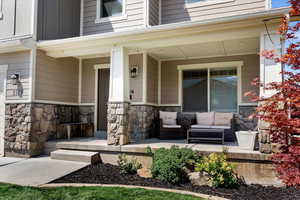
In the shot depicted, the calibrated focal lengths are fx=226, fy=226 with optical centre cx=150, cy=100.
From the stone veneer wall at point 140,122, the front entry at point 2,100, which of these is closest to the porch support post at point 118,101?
the stone veneer wall at point 140,122

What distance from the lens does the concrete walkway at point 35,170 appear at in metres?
3.84

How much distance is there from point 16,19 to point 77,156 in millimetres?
4154

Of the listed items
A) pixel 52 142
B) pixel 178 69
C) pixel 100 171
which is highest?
pixel 178 69

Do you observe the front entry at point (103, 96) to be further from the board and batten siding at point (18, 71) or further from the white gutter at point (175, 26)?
the board and batten siding at point (18, 71)

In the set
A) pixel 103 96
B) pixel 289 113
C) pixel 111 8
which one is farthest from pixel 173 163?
pixel 111 8

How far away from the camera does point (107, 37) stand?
5.07 m

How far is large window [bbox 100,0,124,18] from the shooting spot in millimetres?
7109

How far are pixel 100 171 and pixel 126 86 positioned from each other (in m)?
1.94

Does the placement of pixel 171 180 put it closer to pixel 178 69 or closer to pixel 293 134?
pixel 293 134

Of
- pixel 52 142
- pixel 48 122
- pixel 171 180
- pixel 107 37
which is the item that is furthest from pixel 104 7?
pixel 171 180

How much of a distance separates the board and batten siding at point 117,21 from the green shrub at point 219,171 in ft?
14.3

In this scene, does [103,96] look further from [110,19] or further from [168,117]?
[110,19]

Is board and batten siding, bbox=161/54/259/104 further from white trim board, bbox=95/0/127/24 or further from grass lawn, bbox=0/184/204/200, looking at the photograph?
grass lawn, bbox=0/184/204/200

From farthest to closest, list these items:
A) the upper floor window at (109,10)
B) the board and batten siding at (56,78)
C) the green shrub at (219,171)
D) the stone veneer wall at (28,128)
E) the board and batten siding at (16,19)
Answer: the upper floor window at (109,10) → the board and batten siding at (16,19) → the board and batten siding at (56,78) → the stone veneer wall at (28,128) → the green shrub at (219,171)
